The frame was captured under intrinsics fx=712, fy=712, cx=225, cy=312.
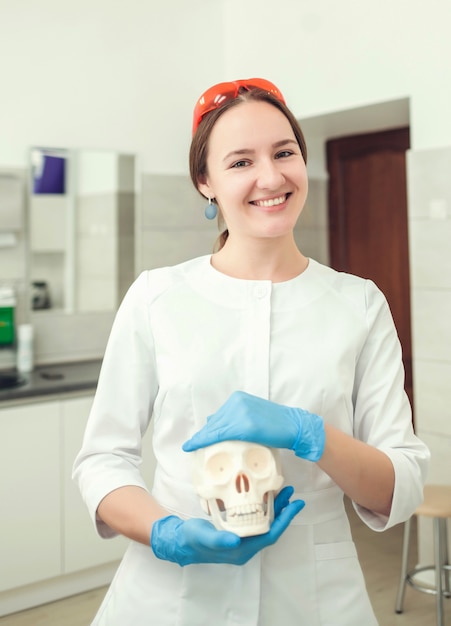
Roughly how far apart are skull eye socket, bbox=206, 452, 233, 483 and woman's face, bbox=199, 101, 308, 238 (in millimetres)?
357

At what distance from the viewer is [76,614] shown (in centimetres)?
274

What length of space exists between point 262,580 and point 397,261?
110 inches

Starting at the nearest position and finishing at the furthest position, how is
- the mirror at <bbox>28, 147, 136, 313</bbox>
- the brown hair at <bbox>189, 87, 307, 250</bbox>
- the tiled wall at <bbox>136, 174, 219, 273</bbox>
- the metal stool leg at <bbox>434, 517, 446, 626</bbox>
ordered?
the brown hair at <bbox>189, 87, 307, 250</bbox> → the metal stool leg at <bbox>434, 517, 446, 626</bbox> → the mirror at <bbox>28, 147, 136, 313</bbox> → the tiled wall at <bbox>136, 174, 219, 273</bbox>

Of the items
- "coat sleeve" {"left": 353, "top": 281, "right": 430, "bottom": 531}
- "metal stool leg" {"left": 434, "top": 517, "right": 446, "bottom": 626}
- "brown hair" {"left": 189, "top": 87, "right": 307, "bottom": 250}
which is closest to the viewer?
"coat sleeve" {"left": 353, "top": 281, "right": 430, "bottom": 531}

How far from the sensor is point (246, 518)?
985mm

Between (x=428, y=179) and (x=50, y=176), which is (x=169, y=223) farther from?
(x=428, y=179)

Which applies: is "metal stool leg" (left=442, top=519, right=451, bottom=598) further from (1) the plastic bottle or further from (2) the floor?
(1) the plastic bottle

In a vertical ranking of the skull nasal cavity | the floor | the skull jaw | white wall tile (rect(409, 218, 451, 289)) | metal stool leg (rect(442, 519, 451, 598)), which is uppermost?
white wall tile (rect(409, 218, 451, 289))

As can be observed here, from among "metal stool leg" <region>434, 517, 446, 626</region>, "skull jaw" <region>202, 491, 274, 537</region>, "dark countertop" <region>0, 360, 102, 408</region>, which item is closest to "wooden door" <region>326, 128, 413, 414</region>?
"metal stool leg" <region>434, 517, 446, 626</region>

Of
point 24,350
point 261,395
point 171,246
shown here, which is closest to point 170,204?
point 171,246

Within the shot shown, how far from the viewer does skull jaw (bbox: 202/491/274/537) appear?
0.97m

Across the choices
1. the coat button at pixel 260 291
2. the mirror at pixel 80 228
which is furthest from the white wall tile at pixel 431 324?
the coat button at pixel 260 291

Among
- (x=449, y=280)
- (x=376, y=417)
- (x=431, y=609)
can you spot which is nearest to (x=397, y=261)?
(x=449, y=280)

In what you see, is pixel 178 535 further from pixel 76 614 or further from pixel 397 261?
pixel 397 261
